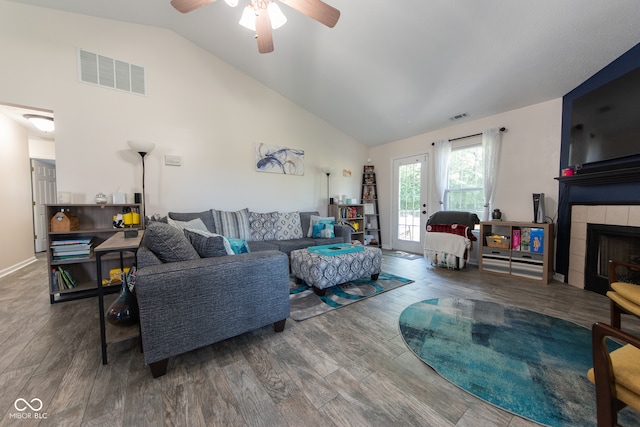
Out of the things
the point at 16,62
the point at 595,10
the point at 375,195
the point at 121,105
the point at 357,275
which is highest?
the point at 595,10

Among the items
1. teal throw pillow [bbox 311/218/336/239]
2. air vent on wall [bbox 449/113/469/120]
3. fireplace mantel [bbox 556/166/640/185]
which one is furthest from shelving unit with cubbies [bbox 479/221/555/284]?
teal throw pillow [bbox 311/218/336/239]

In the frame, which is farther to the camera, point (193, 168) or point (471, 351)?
point (193, 168)

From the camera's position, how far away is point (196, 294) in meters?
1.37

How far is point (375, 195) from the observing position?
5383 millimetres

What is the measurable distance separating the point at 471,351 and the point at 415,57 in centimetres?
300

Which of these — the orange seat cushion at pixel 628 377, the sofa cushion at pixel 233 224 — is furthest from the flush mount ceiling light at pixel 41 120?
the orange seat cushion at pixel 628 377

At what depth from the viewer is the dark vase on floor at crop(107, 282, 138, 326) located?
1.54 metres

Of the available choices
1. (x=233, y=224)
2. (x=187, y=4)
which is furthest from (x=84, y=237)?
(x=187, y=4)

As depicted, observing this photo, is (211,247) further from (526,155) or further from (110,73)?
(526,155)

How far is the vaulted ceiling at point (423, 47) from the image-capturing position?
2092 mm

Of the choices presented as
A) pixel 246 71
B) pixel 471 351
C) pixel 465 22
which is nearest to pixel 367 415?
pixel 471 351

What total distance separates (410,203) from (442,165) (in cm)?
97

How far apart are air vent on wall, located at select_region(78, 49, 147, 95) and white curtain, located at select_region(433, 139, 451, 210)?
4.59 meters

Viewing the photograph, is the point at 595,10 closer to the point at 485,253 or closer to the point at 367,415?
the point at 485,253
